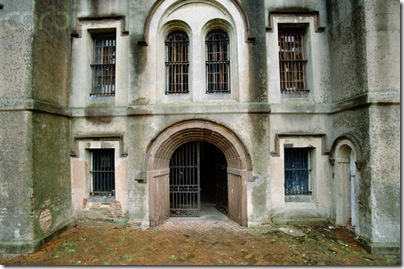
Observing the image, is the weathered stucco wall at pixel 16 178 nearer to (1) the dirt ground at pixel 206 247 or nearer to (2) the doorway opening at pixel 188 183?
(1) the dirt ground at pixel 206 247

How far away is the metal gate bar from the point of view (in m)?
7.50

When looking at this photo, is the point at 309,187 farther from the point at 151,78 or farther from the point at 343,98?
the point at 151,78

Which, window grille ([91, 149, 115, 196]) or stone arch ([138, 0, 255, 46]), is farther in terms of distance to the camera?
window grille ([91, 149, 115, 196])

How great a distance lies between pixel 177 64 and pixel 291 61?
3725 millimetres

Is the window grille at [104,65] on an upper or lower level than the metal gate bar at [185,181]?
upper

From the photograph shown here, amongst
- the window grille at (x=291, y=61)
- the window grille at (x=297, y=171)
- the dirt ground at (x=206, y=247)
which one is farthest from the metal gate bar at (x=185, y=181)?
the window grille at (x=291, y=61)

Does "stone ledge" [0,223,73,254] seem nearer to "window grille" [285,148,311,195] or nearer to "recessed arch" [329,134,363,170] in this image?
"window grille" [285,148,311,195]

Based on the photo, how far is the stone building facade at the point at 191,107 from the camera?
6.33 m

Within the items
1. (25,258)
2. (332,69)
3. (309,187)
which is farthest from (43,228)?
(332,69)

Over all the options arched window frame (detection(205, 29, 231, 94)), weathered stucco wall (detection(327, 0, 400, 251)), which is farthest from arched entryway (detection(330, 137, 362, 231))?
arched window frame (detection(205, 29, 231, 94))

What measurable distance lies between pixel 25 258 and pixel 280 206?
264 inches

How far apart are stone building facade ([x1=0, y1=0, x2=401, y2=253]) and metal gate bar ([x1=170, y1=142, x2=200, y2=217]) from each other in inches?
1.6

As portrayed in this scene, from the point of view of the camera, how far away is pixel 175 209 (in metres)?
7.48

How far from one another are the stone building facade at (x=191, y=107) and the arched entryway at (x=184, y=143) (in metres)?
0.04
